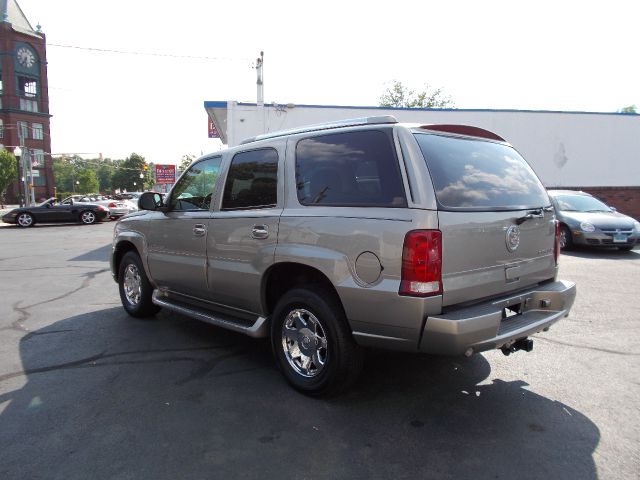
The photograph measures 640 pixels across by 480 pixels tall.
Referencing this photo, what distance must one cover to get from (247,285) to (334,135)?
1433 mm

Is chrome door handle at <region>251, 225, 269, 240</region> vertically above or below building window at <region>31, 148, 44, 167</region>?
below

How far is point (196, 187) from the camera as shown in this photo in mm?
4863

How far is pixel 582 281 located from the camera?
791cm

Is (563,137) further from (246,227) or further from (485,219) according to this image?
(246,227)

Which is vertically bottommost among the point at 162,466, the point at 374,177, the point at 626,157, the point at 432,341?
the point at 162,466

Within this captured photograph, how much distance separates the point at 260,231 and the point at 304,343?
0.96 meters

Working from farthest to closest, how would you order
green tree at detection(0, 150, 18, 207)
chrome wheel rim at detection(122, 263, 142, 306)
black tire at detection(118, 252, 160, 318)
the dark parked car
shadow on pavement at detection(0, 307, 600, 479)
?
green tree at detection(0, 150, 18, 207) < the dark parked car < chrome wheel rim at detection(122, 263, 142, 306) < black tire at detection(118, 252, 160, 318) < shadow on pavement at detection(0, 307, 600, 479)

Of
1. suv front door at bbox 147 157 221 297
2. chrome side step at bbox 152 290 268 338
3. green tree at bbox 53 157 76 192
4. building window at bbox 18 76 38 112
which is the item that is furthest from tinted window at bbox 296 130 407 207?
green tree at bbox 53 157 76 192

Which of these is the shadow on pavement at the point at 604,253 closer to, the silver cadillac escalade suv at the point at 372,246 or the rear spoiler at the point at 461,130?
the silver cadillac escalade suv at the point at 372,246

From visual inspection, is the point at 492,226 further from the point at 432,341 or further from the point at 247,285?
the point at 247,285

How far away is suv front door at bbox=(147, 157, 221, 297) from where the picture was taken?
457cm

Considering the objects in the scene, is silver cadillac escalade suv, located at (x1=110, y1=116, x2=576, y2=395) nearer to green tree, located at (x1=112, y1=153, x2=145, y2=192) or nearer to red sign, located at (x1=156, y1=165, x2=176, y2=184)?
red sign, located at (x1=156, y1=165, x2=176, y2=184)

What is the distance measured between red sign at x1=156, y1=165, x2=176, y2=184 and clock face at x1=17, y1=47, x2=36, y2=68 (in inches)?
1941

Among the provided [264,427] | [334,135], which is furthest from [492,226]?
[264,427]
